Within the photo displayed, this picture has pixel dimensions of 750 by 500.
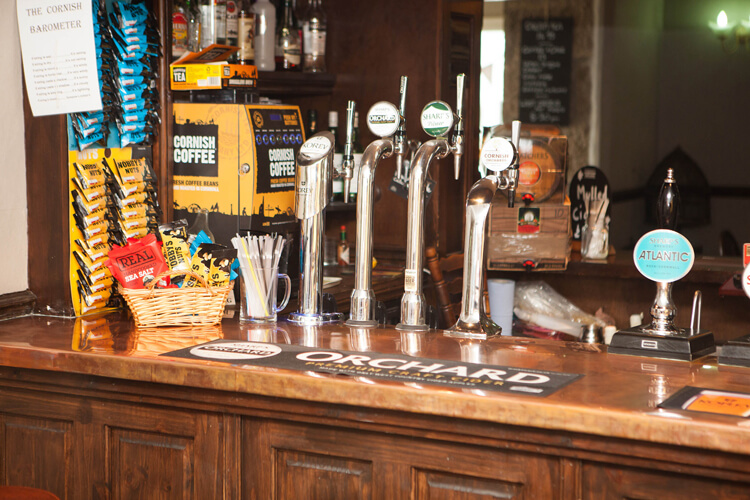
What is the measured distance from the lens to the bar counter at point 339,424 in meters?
1.35

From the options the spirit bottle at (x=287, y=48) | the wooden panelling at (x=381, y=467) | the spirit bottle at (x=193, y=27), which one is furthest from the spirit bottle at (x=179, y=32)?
the wooden panelling at (x=381, y=467)

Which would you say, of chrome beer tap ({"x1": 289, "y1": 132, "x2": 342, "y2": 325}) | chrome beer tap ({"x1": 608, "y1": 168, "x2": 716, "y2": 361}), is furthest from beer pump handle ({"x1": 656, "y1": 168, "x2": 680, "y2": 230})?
chrome beer tap ({"x1": 289, "y1": 132, "x2": 342, "y2": 325})

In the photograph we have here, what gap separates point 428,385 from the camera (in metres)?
1.48

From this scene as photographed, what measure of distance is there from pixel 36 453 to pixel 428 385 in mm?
909

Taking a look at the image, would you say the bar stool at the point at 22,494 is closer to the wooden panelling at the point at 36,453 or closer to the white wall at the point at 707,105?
the wooden panelling at the point at 36,453

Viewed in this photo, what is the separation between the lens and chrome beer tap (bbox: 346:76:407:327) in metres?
1.98

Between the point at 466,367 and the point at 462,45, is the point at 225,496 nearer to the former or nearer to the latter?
the point at 466,367

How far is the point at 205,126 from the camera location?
2.28 metres

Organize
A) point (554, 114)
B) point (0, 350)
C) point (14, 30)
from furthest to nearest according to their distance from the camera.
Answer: point (554, 114) < point (14, 30) < point (0, 350)

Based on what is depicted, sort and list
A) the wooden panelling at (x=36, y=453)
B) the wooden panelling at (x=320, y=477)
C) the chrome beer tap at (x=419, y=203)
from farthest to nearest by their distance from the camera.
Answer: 1. the chrome beer tap at (x=419, y=203)
2. the wooden panelling at (x=36, y=453)
3. the wooden panelling at (x=320, y=477)

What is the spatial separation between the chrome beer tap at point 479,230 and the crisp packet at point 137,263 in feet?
2.29

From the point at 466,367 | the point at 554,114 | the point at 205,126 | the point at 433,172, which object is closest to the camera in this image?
the point at 466,367

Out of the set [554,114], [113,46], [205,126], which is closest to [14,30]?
[113,46]

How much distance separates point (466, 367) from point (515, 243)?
5.44 feet
